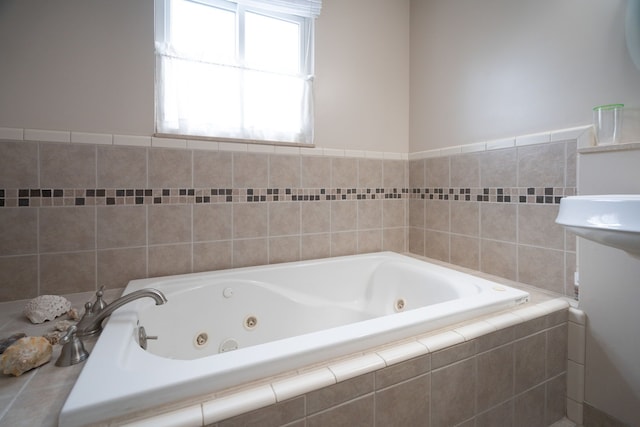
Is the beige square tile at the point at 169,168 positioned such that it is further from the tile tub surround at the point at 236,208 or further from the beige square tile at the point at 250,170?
the beige square tile at the point at 250,170

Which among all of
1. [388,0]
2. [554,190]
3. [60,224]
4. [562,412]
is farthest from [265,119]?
[562,412]

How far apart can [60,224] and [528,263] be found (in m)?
2.28

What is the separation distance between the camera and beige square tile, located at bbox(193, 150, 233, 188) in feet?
5.15

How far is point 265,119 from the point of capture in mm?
1745

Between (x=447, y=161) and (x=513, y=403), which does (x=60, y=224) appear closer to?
(x=513, y=403)

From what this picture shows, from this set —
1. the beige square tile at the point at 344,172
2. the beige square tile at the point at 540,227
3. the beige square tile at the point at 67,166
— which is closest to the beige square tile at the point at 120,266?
the beige square tile at the point at 67,166

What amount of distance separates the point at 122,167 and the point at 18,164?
0.38 m

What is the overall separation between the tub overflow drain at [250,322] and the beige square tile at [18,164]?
1132mm

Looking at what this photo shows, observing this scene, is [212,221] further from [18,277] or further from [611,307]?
[611,307]

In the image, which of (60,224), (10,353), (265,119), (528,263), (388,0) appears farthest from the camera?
(388,0)

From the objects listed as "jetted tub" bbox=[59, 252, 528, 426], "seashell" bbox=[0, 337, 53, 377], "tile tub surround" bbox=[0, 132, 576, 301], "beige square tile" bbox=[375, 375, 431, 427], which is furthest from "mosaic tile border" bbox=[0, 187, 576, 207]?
"beige square tile" bbox=[375, 375, 431, 427]

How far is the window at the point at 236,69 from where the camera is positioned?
1.53 metres

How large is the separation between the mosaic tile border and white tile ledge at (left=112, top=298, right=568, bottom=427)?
751mm

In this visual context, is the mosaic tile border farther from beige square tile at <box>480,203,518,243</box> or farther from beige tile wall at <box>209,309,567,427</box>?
beige tile wall at <box>209,309,567,427</box>
